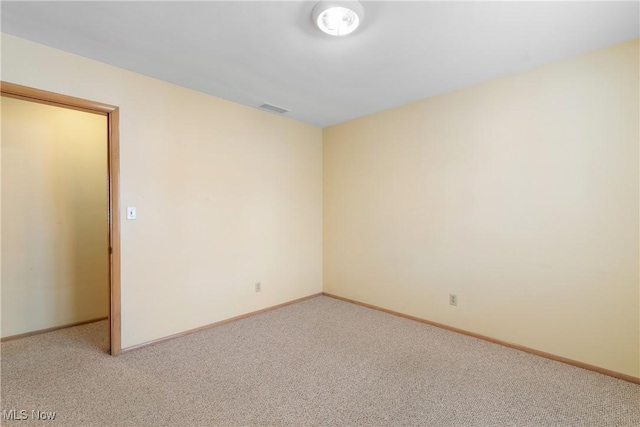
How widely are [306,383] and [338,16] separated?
8.06ft

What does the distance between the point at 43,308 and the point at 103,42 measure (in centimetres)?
274

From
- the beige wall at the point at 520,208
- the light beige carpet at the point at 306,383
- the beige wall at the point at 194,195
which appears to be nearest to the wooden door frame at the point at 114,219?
A: the beige wall at the point at 194,195

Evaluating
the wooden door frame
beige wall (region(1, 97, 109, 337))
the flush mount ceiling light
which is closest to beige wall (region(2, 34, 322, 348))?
the wooden door frame

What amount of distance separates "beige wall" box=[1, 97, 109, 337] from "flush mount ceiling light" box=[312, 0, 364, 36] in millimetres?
2950

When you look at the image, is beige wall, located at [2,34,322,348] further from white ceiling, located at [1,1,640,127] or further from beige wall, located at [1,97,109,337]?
beige wall, located at [1,97,109,337]

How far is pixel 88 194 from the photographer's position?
3.34m

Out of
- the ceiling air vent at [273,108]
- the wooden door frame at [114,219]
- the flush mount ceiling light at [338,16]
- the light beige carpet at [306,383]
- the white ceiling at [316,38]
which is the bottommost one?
the light beige carpet at [306,383]

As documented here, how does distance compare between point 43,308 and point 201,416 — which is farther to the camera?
point 43,308

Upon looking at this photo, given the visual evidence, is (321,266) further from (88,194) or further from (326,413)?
(88,194)

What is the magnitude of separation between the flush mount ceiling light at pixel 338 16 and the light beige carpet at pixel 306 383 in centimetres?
241

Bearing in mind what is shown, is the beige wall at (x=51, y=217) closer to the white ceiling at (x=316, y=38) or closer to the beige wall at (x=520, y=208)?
the white ceiling at (x=316, y=38)

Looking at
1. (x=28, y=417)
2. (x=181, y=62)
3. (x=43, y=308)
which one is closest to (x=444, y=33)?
(x=181, y=62)

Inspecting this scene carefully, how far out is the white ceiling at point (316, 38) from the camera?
1765 millimetres

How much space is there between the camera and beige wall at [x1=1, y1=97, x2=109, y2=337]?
112 inches
